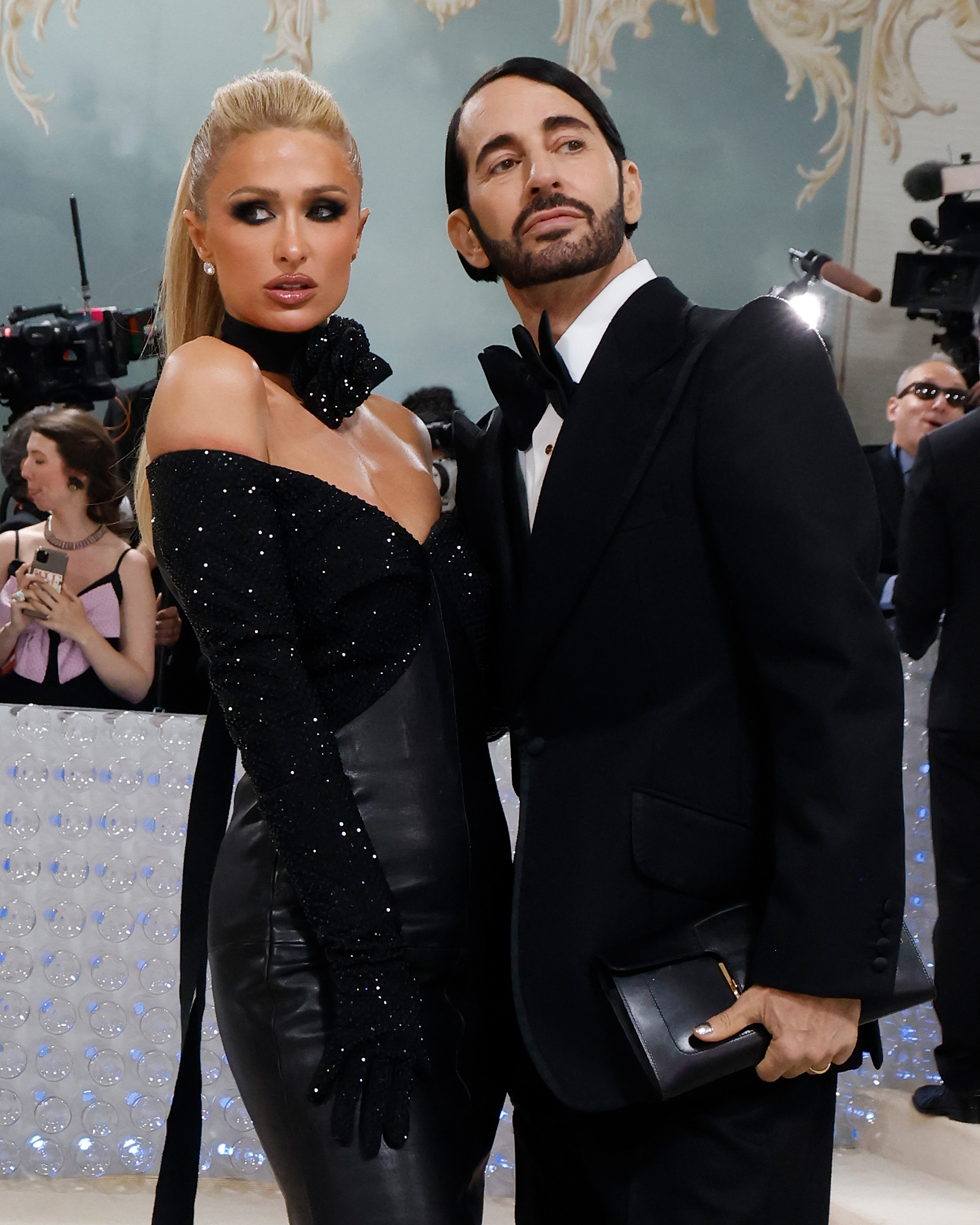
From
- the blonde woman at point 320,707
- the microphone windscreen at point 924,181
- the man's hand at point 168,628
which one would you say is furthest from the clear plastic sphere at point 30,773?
the microphone windscreen at point 924,181

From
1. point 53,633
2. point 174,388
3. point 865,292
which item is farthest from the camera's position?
point 865,292

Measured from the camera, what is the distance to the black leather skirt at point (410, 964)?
147cm

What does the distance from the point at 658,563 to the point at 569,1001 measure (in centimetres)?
52

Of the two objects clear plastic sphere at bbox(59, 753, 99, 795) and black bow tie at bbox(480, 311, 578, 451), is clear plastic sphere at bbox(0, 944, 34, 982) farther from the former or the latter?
black bow tie at bbox(480, 311, 578, 451)

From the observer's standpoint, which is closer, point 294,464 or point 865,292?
point 294,464

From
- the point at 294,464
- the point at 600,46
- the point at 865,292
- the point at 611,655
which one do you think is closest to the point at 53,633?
the point at 294,464

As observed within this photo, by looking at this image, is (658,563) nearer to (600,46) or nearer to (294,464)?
(294,464)

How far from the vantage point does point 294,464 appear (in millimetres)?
1640

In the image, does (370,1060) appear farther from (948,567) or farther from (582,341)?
(948,567)

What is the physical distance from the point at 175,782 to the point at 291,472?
5.34 ft

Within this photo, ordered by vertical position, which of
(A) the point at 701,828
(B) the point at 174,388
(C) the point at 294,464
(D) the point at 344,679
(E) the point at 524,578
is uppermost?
(B) the point at 174,388

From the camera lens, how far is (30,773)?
10.1 feet

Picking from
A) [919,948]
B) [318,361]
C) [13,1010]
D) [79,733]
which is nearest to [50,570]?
[79,733]

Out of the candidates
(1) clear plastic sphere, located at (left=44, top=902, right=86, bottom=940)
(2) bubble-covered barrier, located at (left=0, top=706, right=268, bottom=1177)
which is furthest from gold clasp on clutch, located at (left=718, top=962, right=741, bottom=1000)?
(1) clear plastic sphere, located at (left=44, top=902, right=86, bottom=940)
